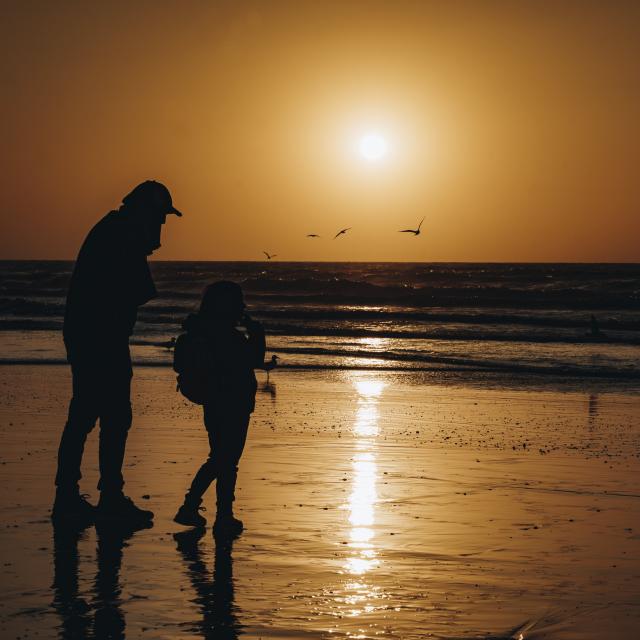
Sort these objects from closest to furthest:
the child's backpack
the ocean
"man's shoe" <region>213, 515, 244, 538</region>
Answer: "man's shoe" <region>213, 515, 244, 538</region> < the child's backpack < the ocean

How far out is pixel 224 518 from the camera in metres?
5.63

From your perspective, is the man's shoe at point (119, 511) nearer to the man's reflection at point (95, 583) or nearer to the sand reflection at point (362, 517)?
the man's reflection at point (95, 583)

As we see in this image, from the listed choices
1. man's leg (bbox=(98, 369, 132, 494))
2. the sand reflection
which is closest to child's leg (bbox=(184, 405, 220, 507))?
man's leg (bbox=(98, 369, 132, 494))

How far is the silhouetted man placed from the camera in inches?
224

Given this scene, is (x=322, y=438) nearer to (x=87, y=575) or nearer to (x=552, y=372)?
(x=87, y=575)

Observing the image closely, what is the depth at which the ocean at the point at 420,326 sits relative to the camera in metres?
20.8

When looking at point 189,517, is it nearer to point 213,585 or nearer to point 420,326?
point 213,585

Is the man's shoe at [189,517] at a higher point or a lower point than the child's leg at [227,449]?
lower

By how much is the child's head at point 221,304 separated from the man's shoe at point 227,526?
3.48ft

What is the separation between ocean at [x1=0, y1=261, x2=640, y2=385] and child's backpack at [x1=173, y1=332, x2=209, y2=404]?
1216 cm

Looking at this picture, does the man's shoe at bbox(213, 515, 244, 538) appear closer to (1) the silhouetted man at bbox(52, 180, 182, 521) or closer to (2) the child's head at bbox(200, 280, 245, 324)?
(1) the silhouetted man at bbox(52, 180, 182, 521)

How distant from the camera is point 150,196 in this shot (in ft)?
19.0

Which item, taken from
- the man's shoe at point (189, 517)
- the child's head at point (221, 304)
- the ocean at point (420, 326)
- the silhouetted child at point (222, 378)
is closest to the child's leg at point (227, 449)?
the silhouetted child at point (222, 378)

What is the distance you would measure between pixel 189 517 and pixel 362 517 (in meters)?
0.99
